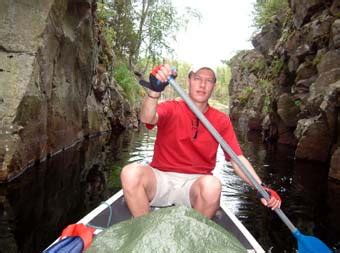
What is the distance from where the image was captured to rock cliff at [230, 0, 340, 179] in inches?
379

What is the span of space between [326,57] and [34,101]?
28.1 ft

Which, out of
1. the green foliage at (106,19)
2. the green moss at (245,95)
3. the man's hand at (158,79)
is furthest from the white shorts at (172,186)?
the green moss at (245,95)

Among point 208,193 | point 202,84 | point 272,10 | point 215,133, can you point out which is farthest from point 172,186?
point 272,10

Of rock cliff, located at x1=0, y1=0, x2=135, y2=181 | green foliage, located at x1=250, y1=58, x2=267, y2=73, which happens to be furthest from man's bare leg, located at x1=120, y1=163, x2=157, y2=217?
green foliage, located at x1=250, y1=58, x2=267, y2=73

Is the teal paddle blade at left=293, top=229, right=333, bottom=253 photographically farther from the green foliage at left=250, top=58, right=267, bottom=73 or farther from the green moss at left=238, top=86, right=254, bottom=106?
the green moss at left=238, top=86, right=254, bottom=106

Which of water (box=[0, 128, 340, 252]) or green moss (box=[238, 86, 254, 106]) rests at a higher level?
green moss (box=[238, 86, 254, 106])

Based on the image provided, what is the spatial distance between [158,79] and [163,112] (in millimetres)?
417

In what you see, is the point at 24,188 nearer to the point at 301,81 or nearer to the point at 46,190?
the point at 46,190

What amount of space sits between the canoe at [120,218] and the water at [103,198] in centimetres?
88

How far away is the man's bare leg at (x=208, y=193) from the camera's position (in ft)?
8.89

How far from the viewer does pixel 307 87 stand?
1319 cm

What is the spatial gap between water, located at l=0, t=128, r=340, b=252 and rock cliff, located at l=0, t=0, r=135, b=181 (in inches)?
19.7

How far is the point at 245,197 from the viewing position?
21.0 ft

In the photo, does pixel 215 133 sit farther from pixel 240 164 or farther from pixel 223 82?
pixel 223 82
